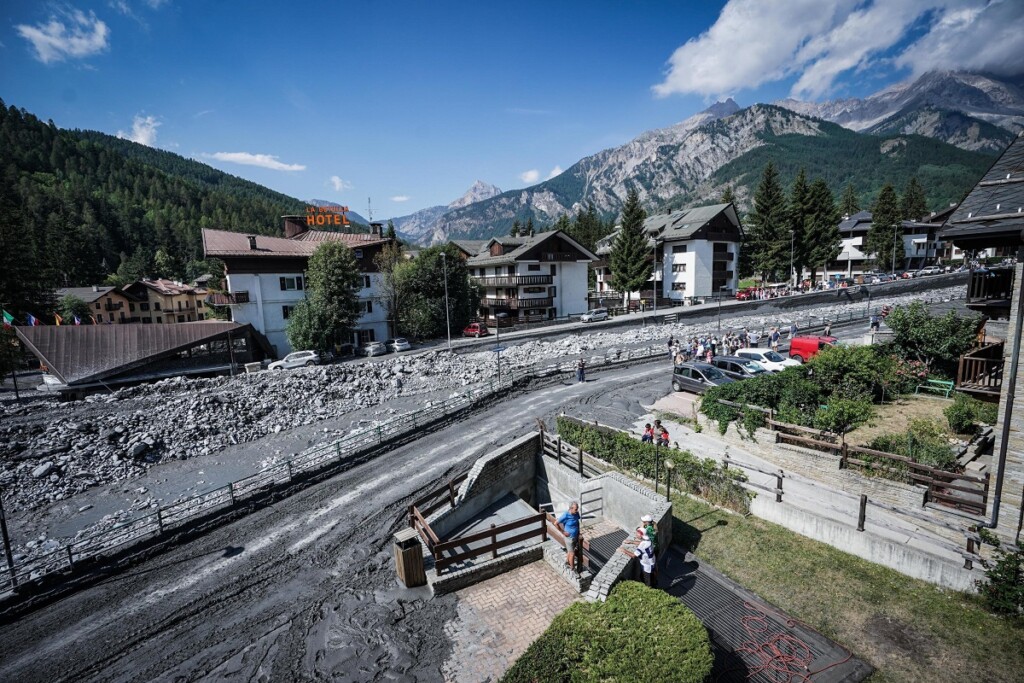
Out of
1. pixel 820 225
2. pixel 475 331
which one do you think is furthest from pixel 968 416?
pixel 820 225

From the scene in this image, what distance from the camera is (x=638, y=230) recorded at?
58.9 m

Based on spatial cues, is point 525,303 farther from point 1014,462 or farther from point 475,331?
point 1014,462

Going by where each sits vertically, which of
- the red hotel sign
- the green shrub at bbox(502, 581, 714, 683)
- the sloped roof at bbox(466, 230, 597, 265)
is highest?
the red hotel sign

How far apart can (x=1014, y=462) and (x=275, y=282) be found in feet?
169

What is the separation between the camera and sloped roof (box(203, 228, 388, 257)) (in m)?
44.2

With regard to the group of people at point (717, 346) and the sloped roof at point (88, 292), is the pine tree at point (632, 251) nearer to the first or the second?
the group of people at point (717, 346)

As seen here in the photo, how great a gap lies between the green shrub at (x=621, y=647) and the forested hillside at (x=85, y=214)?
217 feet

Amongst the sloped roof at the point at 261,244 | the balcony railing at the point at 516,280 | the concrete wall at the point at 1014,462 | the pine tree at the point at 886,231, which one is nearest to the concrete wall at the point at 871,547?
the concrete wall at the point at 1014,462

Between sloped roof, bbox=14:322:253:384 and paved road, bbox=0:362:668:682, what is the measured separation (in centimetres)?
2813

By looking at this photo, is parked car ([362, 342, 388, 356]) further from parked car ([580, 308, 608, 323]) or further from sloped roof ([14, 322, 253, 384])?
parked car ([580, 308, 608, 323])

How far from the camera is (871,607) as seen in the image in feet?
31.5

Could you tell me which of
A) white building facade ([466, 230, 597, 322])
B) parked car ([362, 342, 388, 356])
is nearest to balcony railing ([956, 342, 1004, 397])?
parked car ([362, 342, 388, 356])

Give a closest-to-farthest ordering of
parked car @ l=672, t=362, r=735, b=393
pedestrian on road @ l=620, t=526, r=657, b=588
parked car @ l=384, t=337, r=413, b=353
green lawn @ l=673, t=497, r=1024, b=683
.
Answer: green lawn @ l=673, t=497, r=1024, b=683 < pedestrian on road @ l=620, t=526, r=657, b=588 < parked car @ l=672, t=362, r=735, b=393 < parked car @ l=384, t=337, r=413, b=353

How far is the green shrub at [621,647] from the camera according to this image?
6820mm
